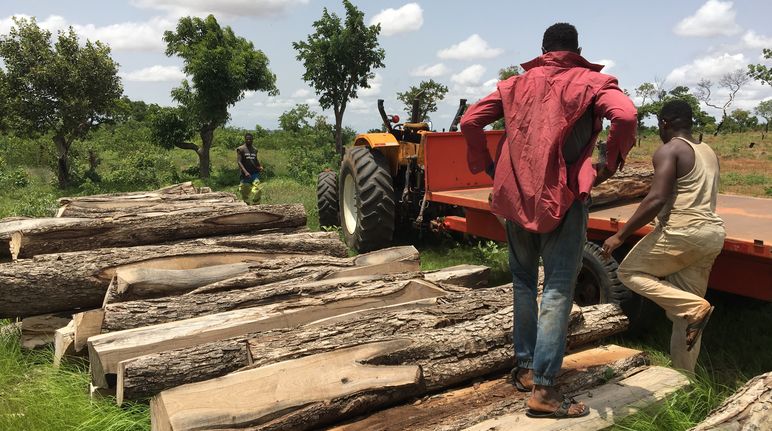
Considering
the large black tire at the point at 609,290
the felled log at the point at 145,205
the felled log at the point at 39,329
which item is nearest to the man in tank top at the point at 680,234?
the large black tire at the point at 609,290

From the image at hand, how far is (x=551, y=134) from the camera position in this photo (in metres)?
2.67

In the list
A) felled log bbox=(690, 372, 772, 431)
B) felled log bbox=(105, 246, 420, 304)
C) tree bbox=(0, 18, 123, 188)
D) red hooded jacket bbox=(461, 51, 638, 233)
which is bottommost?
felled log bbox=(690, 372, 772, 431)

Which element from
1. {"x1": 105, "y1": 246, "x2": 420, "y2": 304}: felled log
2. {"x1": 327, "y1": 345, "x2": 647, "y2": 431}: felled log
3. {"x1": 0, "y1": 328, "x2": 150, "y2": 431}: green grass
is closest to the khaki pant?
{"x1": 327, "y1": 345, "x2": 647, "y2": 431}: felled log

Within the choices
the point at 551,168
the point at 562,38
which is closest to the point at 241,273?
the point at 551,168

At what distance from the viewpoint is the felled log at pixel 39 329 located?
4297 millimetres

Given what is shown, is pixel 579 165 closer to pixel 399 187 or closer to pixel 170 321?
pixel 170 321

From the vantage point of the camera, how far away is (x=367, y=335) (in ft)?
10.7

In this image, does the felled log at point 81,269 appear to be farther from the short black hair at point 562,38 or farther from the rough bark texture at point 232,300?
the short black hair at point 562,38

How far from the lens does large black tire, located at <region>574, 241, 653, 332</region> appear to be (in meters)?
4.06

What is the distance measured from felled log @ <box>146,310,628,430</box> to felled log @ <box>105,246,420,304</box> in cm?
143

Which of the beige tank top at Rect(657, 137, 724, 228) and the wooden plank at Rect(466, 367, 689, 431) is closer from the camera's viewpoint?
the wooden plank at Rect(466, 367, 689, 431)

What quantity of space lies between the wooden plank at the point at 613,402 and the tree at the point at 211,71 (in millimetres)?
19598

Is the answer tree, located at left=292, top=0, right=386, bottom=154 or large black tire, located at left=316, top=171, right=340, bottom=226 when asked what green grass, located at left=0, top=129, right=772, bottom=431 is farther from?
tree, located at left=292, top=0, right=386, bottom=154

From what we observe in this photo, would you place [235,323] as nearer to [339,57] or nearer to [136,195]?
[136,195]
